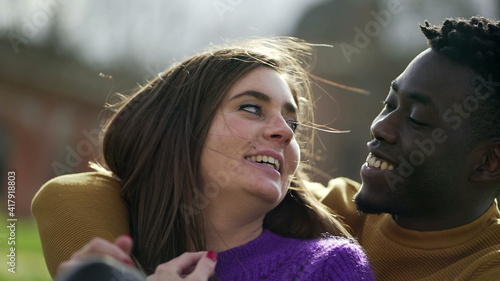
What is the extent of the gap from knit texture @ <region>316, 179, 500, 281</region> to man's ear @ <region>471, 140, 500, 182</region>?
0.14 meters

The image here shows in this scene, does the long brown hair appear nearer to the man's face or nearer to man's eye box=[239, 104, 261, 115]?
man's eye box=[239, 104, 261, 115]

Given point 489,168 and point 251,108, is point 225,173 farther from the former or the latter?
point 489,168

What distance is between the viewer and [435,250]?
2.38 m

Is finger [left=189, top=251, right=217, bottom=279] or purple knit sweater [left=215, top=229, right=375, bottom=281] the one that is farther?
purple knit sweater [left=215, top=229, right=375, bottom=281]

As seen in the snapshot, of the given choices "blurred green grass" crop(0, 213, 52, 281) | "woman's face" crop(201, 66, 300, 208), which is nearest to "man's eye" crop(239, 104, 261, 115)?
"woman's face" crop(201, 66, 300, 208)

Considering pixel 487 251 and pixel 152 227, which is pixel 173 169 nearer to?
Answer: pixel 152 227

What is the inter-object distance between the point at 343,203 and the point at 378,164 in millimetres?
393

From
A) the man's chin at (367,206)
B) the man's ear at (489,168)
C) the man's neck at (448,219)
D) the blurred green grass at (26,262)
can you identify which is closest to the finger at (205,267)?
the man's chin at (367,206)

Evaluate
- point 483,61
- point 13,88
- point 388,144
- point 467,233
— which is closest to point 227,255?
point 388,144

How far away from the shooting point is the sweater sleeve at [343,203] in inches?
110

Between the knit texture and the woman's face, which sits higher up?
the woman's face

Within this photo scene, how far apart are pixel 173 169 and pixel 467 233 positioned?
3.59 ft

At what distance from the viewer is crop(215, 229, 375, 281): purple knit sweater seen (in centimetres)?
214

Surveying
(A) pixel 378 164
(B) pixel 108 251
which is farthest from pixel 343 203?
(B) pixel 108 251
